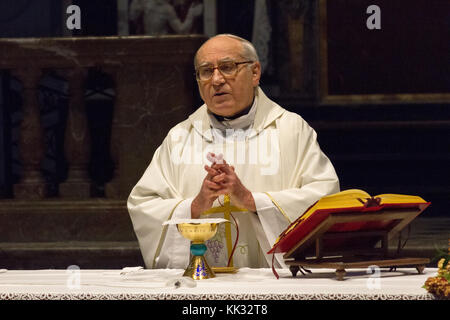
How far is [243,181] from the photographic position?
4.06m

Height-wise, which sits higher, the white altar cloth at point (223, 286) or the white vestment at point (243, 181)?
the white vestment at point (243, 181)

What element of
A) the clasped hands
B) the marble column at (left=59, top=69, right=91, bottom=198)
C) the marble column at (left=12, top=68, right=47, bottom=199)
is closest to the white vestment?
the clasped hands

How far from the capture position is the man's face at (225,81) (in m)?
3.81

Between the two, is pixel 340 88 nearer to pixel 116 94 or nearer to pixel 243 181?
pixel 116 94

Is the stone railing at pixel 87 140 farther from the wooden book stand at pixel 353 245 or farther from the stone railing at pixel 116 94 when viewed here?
the wooden book stand at pixel 353 245

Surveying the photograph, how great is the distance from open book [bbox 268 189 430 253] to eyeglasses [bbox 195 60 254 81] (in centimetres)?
89

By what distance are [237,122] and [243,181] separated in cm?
27

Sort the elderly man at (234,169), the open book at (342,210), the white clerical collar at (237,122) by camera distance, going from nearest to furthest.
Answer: the open book at (342,210) < the elderly man at (234,169) < the white clerical collar at (237,122)

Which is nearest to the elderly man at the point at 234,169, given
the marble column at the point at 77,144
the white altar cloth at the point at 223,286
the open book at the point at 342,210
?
the white altar cloth at the point at 223,286

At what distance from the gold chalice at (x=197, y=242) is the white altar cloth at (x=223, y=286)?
47 mm

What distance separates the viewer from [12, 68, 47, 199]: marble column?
6.26 m

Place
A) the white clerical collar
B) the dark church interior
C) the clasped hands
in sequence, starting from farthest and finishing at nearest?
1. the dark church interior
2. the white clerical collar
3. the clasped hands

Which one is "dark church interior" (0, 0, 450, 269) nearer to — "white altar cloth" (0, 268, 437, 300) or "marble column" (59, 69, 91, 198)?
"marble column" (59, 69, 91, 198)
